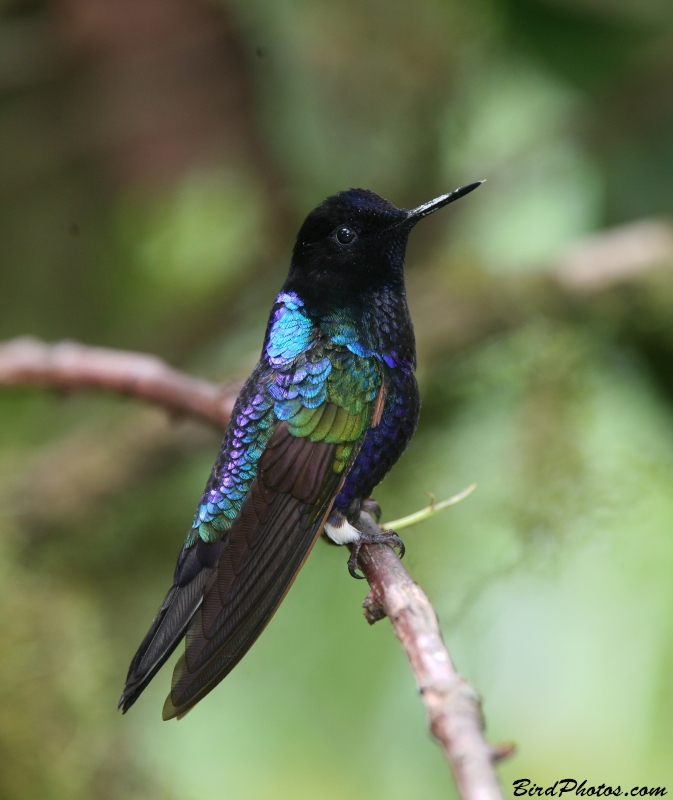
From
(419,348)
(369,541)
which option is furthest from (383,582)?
(419,348)

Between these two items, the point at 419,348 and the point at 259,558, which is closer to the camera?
the point at 259,558

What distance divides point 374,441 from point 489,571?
43.3 inches

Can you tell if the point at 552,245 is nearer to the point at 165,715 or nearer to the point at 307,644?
the point at 307,644

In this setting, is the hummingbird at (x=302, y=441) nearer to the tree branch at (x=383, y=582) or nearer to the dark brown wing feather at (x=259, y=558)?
the dark brown wing feather at (x=259, y=558)

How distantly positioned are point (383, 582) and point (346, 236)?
96 centimetres

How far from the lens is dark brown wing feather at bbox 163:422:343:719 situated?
57.1 inches

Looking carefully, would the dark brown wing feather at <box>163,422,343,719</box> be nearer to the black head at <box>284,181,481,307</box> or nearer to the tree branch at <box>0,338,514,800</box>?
the tree branch at <box>0,338,514,800</box>

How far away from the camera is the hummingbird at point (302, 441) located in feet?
5.03

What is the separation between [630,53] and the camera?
10.6 feet

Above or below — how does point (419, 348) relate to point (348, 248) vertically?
above

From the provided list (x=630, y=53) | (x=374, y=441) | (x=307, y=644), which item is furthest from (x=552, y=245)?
(x=374, y=441)

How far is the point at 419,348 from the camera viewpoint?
2973 mm

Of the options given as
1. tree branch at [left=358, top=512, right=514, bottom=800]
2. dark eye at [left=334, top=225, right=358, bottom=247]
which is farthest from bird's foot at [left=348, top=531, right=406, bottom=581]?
dark eye at [left=334, top=225, right=358, bottom=247]

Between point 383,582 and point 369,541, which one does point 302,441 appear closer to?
point 369,541
